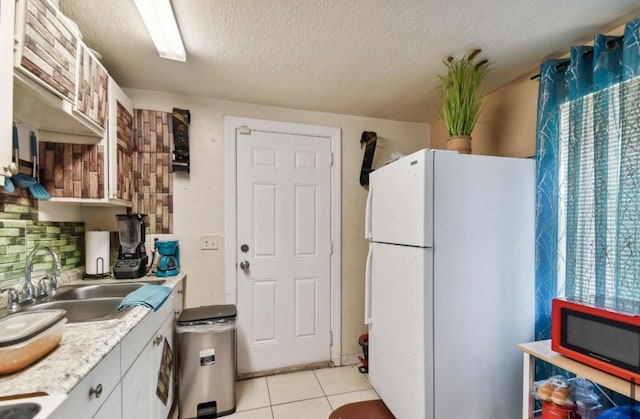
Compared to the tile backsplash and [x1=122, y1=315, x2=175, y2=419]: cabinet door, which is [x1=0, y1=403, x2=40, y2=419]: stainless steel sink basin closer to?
[x1=122, y1=315, x2=175, y2=419]: cabinet door

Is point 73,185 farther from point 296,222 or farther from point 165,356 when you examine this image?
point 296,222

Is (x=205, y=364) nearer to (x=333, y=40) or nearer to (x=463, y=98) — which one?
(x=333, y=40)

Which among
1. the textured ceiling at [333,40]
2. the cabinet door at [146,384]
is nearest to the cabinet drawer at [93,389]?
the cabinet door at [146,384]

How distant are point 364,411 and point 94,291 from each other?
1934 mm

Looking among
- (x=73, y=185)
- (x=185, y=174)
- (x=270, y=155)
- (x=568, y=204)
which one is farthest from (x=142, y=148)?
(x=568, y=204)

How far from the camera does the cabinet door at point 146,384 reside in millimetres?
1170

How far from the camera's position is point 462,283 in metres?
1.56

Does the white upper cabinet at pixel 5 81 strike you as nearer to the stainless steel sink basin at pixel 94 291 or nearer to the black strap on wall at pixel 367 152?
the stainless steel sink basin at pixel 94 291

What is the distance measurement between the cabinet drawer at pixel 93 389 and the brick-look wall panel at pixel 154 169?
4.29ft

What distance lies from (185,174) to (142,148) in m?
0.35

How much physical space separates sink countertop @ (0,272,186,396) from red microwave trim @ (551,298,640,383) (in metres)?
1.87

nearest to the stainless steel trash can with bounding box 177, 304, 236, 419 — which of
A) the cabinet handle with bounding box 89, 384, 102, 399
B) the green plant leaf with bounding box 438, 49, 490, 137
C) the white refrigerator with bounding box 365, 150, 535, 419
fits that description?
the cabinet handle with bounding box 89, 384, 102, 399

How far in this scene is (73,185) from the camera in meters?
1.58

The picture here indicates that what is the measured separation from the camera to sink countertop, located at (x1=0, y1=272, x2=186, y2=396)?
2.34ft
